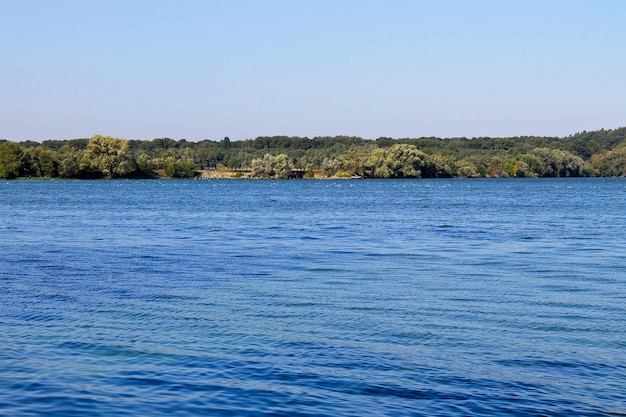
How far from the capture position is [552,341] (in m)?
15.1

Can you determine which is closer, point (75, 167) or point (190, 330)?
point (190, 330)

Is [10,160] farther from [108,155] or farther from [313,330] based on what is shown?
[313,330]

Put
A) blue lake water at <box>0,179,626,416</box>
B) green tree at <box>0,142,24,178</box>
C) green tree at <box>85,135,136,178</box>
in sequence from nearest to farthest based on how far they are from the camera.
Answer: blue lake water at <box>0,179,626,416</box> < green tree at <box>0,142,24,178</box> < green tree at <box>85,135,136,178</box>

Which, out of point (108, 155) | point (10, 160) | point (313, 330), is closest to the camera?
point (313, 330)

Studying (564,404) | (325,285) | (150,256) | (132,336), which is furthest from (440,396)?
(150,256)

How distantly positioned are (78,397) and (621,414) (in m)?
7.72

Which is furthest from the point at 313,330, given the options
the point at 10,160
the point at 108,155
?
the point at 10,160

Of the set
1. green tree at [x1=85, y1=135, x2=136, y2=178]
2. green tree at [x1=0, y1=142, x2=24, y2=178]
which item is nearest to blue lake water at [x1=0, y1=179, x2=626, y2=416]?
green tree at [x1=85, y1=135, x2=136, y2=178]

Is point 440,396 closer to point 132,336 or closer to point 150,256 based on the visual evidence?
point 132,336

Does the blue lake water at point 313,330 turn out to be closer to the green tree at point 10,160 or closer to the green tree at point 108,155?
the green tree at point 108,155

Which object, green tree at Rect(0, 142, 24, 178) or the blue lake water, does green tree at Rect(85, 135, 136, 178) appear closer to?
green tree at Rect(0, 142, 24, 178)

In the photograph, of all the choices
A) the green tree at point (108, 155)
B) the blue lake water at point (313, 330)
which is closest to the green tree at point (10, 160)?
the green tree at point (108, 155)

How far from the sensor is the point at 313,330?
15.9 meters

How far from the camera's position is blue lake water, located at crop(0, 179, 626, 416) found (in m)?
11.5
